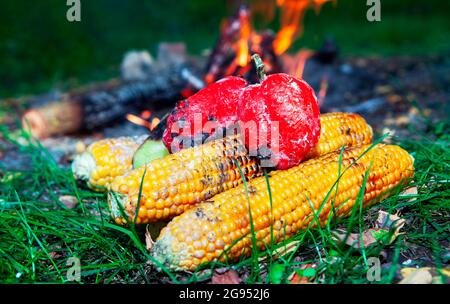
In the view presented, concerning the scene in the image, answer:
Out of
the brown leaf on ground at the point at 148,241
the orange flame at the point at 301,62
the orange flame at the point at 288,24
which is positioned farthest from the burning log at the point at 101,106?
the brown leaf on ground at the point at 148,241

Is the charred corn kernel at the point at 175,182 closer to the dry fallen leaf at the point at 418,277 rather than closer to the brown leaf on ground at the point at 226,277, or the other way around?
the brown leaf on ground at the point at 226,277

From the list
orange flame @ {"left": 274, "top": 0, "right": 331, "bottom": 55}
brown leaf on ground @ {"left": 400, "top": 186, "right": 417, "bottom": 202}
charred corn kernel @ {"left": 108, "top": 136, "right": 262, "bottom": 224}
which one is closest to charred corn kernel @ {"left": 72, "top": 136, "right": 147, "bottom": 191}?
charred corn kernel @ {"left": 108, "top": 136, "right": 262, "bottom": 224}

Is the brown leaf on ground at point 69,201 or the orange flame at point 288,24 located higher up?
the orange flame at point 288,24

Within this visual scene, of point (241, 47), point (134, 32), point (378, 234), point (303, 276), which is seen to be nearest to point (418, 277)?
point (378, 234)

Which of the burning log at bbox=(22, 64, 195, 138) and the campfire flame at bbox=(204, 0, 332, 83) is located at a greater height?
the campfire flame at bbox=(204, 0, 332, 83)

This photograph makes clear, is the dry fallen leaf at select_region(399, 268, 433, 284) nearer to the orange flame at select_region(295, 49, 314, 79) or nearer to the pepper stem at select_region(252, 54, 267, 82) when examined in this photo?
the pepper stem at select_region(252, 54, 267, 82)
